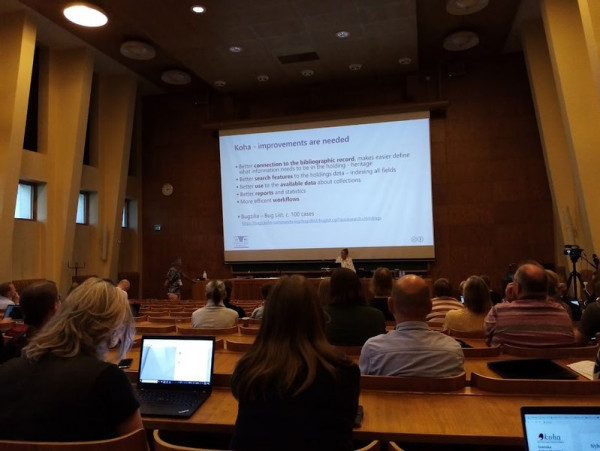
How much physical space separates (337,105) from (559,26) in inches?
200

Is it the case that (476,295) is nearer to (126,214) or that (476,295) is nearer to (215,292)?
(215,292)

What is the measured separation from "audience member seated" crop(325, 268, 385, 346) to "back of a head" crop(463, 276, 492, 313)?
878mm

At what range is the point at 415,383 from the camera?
202 centimetres

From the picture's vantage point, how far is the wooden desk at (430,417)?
5.16ft

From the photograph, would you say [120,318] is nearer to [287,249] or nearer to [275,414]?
[275,414]

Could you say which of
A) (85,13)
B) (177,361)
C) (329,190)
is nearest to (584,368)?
(177,361)

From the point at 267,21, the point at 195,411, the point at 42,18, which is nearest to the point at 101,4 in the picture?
the point at 42,18

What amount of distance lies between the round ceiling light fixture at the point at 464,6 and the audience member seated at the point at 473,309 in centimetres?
612

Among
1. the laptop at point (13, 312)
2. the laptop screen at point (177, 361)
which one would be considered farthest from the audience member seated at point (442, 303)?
the laptop at point (13, 312)

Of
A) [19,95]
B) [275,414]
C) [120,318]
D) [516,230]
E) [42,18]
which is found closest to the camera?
[275,414]

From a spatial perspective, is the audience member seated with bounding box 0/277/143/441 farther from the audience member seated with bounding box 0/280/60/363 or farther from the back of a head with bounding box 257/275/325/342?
the audience member seated with bounding box 0/280/60/363

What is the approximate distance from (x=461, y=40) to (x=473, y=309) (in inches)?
292

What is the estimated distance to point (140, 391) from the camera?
2.14 metres

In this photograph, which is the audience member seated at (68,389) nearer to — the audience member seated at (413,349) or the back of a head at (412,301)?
the audience member seated at (413,349)
